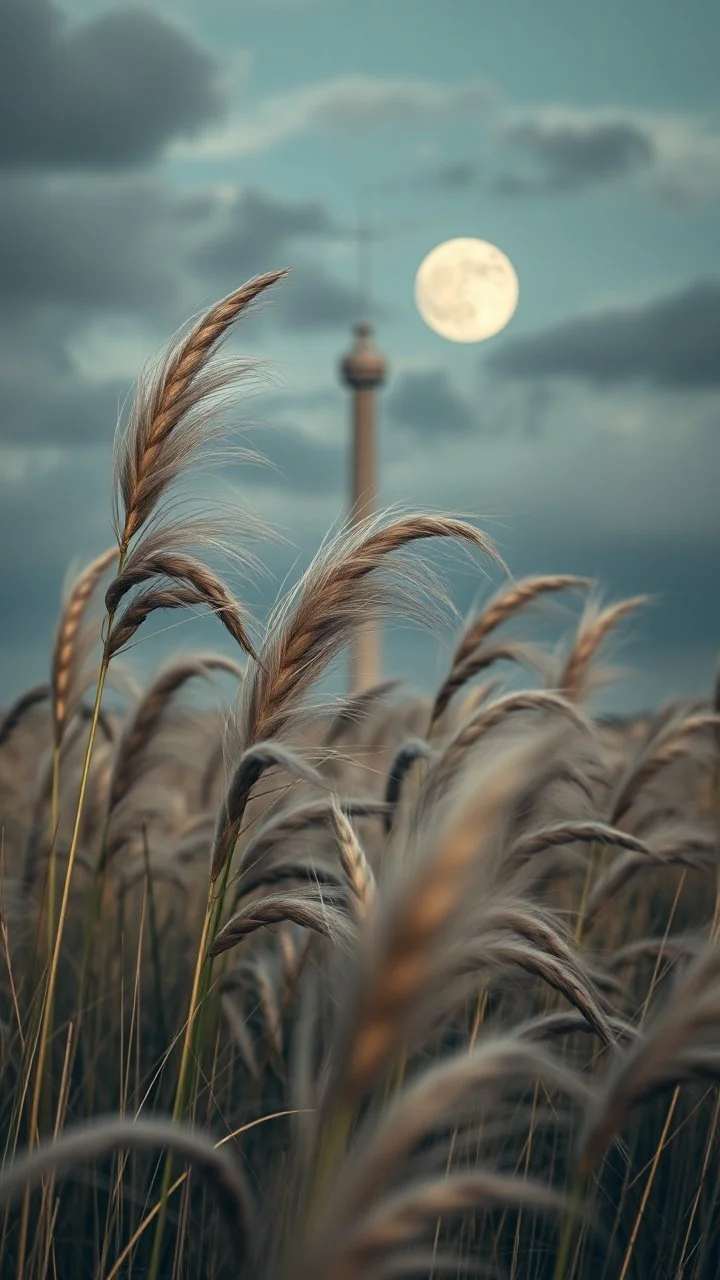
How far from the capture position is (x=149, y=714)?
3.42 metres

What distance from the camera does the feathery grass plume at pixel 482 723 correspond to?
9.00 ft

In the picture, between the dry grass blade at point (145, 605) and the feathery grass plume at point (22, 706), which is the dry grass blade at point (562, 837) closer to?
the dry grass blade at point (145, 605)

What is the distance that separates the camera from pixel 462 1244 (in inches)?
114

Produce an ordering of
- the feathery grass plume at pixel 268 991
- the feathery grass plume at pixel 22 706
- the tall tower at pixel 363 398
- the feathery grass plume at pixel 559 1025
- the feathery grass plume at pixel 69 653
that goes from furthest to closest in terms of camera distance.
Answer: the tall tower at pixel 363 398 < the feathery grass plume at pixel 22 706 < the feathery grass plume at pixel 268 991 < the feathery grass plume at pixel 69 653 < the feathery grass plume at pixel 559 1025

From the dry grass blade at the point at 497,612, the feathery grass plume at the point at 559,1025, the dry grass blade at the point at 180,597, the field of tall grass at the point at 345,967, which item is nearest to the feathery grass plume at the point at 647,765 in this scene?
the field of tall grass at the point at 345,967

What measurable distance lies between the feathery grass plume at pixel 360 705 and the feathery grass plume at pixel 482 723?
20 cm

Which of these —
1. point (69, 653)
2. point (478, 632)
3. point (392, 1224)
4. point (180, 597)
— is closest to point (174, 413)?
point (180, 597)

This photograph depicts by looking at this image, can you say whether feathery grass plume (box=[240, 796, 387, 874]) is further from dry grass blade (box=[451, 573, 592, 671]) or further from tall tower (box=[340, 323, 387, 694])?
tall tower (box=[340, 323, 387, 694])

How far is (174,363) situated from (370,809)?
1.14 m

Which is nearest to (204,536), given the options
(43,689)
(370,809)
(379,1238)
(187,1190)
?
(370,809)

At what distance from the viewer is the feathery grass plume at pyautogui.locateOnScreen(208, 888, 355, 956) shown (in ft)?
5.73

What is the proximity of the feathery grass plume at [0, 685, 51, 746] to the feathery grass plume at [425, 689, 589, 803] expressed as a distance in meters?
1.88

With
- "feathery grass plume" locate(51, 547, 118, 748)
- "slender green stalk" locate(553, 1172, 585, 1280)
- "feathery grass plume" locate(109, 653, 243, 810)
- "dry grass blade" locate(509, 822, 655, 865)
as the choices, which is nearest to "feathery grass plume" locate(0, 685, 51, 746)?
"feathery grass plume" locate(109, 653, 243, 810)

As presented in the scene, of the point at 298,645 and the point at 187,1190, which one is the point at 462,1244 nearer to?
the point at 187,1190
